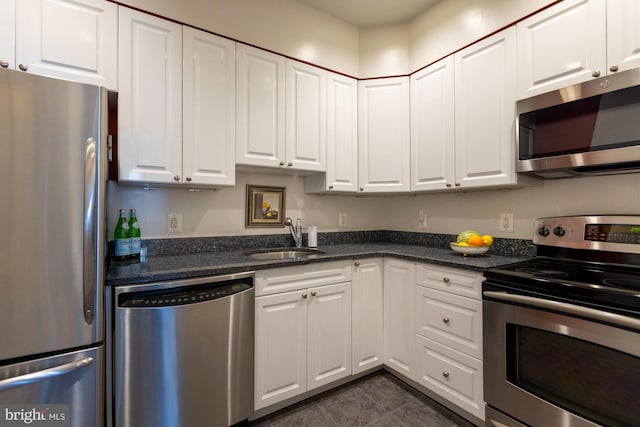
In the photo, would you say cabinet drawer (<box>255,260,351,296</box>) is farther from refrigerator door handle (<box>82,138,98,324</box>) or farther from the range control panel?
the range control panel

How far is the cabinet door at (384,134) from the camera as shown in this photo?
2443mm

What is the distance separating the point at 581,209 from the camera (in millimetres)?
1721

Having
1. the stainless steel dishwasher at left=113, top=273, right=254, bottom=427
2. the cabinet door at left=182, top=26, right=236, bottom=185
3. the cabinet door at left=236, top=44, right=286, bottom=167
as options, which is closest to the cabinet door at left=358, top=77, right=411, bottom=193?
the cabinet door at left=236, top=44, right=286, bottom=167

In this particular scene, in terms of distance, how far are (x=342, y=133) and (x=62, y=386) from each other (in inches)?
86.0

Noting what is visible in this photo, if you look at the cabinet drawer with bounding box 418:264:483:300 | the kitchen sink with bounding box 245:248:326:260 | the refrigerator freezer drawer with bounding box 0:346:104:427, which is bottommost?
the refrigerator freezer drawer with bounding box 0:346:104:427

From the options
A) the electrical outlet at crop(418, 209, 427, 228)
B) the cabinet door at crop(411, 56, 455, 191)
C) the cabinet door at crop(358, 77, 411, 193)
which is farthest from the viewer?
the electrical outlet at crop(418, 209, 427, 228)

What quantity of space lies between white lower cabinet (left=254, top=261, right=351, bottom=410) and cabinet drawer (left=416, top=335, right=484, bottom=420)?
1.58 feet

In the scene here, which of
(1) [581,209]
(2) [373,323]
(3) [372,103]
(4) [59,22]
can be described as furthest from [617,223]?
(4) [59,22]

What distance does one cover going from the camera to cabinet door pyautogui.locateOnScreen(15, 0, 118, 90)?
4.65 feet

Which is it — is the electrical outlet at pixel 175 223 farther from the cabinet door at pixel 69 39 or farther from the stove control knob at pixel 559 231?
Answer: the stove control knob at pixel 559 231

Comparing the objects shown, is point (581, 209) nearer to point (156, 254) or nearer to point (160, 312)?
point (160, 312)

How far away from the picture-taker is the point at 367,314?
213cm

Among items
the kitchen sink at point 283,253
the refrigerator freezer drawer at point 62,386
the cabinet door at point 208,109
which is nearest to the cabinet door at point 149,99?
the cabinet door at point 208,109

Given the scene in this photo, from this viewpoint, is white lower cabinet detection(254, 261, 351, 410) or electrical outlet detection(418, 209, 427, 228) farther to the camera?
electrical outlet detection(418, 209, 427, 228)
